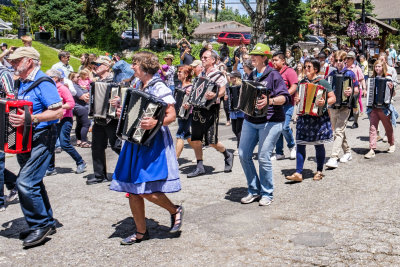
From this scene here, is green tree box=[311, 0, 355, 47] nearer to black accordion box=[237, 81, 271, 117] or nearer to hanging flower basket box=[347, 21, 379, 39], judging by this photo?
hanging flower basket box=[347, 21, 379, 39]

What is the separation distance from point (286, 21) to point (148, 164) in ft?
100

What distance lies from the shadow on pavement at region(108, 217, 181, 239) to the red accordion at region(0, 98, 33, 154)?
1365 mm

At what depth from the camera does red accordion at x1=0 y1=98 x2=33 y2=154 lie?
529 cm

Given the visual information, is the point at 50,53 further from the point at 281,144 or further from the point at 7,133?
the point at 7,133

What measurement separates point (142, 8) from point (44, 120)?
35.1m

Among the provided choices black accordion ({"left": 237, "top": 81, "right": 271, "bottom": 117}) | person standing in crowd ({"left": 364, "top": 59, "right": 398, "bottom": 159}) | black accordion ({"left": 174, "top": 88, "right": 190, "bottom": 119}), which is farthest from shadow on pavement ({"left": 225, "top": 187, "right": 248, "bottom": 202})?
person standing in crowd ({"left": 364, "top": 59, "right": 398, "bottom": 159})

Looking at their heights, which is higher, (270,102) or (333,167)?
(270,102)

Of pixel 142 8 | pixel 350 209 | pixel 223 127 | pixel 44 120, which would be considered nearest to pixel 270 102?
pixel 350 209

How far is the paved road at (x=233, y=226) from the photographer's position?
519 cm

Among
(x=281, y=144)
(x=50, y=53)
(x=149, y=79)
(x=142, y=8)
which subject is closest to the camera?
(x=149, y=79)

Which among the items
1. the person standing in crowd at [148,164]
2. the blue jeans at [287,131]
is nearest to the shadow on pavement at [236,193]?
the person standing in crowd at [148,164]

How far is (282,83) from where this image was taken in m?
6.77

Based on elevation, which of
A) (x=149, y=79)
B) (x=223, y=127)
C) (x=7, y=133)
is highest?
(x=149, y=79)

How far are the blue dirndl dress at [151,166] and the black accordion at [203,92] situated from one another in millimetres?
2682
